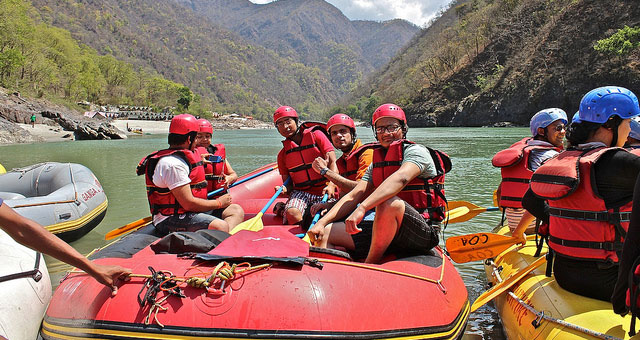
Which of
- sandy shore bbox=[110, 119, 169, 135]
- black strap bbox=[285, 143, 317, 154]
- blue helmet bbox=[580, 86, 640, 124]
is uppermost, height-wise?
blue helmet bbox=[580, 86, 640, 124]

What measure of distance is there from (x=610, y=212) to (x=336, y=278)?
150 centimetres

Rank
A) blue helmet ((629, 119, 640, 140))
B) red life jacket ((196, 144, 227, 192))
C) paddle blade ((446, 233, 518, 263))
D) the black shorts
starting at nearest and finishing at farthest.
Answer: the black shorts → blue helmet ((629, 119, 640, 140)) → paddle blade ((446, 233, 518, 263)) → red life jacket ((196, 144, 227, 192))

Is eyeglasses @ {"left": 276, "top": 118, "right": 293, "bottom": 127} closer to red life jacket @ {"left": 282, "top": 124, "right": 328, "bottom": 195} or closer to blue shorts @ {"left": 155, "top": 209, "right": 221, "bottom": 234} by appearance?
red life jacket @ {"left": 282, "top": 124, "right": 328, "bottom": 195}

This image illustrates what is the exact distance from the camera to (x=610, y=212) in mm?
2352

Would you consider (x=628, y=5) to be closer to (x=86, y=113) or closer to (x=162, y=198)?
(x=162, y=198)

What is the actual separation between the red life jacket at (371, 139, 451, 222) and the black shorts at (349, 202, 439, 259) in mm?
112

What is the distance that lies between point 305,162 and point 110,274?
8.55 ft

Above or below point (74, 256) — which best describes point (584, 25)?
above

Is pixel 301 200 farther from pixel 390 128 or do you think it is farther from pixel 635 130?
pixel 635 130

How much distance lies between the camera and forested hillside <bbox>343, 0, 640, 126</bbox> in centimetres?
3809

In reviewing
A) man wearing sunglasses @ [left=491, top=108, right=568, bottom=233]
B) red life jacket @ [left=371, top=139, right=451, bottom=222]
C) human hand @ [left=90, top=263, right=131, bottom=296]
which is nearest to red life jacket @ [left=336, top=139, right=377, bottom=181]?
red life jacket @ [left=371, top=139, right=451, bottom=222]

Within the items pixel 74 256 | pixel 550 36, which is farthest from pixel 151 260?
pixel 550 36

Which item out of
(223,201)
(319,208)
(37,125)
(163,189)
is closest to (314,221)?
(319,208)

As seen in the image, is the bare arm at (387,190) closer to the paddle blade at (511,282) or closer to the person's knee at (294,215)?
the paddle blade at (511,282)
